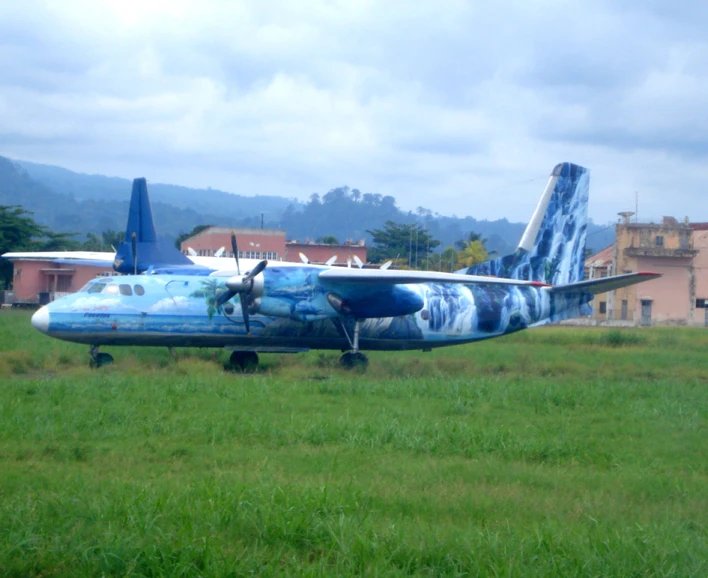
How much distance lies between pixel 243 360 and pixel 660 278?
41565 millimetres

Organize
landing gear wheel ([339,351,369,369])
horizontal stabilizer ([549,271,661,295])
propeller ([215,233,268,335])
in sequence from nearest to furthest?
horizontal stabilizer ([549,271,661,295])
propeller ([215,233,268,335])
landing gear wheel ([339,351,369,369])

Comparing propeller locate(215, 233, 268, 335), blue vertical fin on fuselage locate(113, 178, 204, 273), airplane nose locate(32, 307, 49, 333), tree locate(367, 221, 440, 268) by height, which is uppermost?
tree locate(367, 221, 440, 268)

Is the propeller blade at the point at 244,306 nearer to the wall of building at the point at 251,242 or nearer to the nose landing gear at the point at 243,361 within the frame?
the nose landing gear at the point at 243,361

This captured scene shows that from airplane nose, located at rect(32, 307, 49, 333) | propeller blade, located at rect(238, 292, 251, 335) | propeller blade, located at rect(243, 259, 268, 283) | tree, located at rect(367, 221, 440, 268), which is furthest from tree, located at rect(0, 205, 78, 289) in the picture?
propeller blade, located at rect(243, 259, 268, 283)

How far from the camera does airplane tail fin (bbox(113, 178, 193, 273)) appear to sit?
25.3 m

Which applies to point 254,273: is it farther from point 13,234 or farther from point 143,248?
point 13,234

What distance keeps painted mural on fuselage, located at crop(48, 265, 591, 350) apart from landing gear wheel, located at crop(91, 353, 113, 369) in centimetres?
42

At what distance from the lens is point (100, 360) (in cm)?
1730

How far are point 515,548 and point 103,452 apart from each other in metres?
4.82

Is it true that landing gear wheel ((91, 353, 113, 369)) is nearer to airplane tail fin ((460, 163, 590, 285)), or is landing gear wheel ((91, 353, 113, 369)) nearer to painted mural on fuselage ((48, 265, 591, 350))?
painted mural on fuselage ((48, 265, 591, 350))

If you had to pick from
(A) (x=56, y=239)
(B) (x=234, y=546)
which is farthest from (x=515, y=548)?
(A) (x=56, y=239)

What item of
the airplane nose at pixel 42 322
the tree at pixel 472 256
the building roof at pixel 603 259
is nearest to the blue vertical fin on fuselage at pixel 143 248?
the airplane nose at pixel 42 322

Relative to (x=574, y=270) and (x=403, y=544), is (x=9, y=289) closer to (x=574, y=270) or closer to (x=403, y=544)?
(x=574, y=270)

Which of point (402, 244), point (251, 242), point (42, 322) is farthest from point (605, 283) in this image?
point (402, 244)
